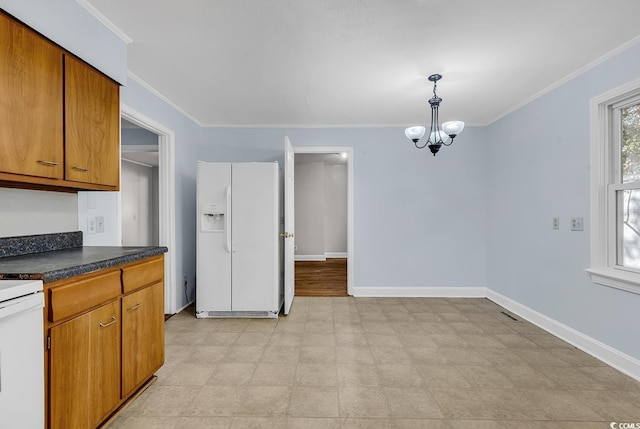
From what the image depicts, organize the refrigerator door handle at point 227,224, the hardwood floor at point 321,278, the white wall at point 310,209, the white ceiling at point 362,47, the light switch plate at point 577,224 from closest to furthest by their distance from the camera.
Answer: the white ceiling at point 362,47 → the light switch plate at point 577,224 → the refrigerator door handle at point 227,224 → the hardwood floor at point 321,278 → the white wall at point 310,209

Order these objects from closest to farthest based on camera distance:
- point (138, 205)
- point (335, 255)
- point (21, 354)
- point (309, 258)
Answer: point (21, 354)
point (138, 205)
point (309, 258)
point (335, 255)

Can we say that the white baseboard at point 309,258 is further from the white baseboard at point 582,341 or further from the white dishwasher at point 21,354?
the white dishwasher at point 21,354

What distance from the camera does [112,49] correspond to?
78.1 inches

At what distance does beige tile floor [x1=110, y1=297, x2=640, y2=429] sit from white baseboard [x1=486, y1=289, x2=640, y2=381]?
73 millimetres

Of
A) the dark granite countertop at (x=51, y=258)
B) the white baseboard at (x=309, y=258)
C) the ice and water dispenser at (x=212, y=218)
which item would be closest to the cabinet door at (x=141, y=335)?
the dark granite countertop at (x=51, y=258)

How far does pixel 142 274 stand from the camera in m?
1.84

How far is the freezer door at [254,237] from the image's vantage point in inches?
129

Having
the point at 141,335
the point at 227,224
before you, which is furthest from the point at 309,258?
the point at 141,335

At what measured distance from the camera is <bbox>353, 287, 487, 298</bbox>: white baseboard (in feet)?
13.5

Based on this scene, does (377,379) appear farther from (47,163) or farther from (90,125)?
(90,125)

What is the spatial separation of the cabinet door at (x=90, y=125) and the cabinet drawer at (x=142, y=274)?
597mm

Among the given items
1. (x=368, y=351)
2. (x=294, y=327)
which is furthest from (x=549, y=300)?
(x=294, y=327)

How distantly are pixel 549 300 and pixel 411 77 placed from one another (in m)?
2.58

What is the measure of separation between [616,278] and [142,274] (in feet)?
11.0
